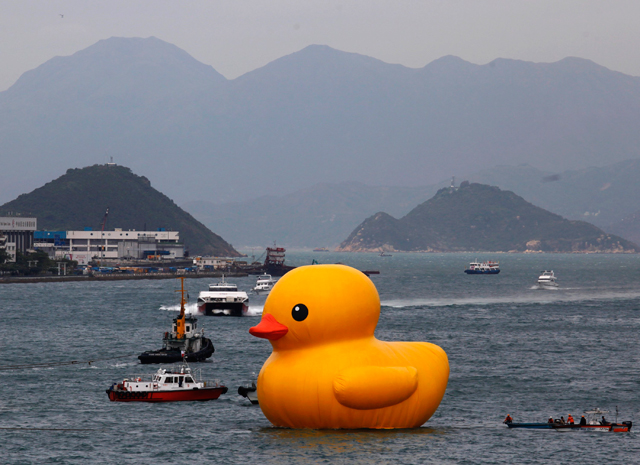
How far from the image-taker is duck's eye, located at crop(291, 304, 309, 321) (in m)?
34.1

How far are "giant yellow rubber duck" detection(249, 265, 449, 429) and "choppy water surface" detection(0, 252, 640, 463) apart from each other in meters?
1.15

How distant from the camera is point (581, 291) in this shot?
16900cm

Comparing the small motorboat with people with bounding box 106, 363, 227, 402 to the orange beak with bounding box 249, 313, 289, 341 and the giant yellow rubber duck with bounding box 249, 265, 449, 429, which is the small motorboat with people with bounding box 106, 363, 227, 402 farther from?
the orange beak with bounding box 249, 313, 289, 341

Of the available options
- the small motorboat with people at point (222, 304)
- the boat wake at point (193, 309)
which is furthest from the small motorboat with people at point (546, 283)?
the small motorboat with people at point (222, 304)

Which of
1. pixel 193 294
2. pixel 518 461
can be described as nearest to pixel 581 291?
pixel 193 294

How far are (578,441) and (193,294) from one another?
133824 millimetres

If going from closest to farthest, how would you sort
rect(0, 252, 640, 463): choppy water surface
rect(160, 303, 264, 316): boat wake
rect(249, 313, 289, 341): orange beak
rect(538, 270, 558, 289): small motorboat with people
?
rect(249, 313, 289, 341): orange beak, rect(0, 252, 640, 463): choppy water surface, rect(160, 303, 264, 316): boat wake, rect(538, 270, 558, 289): small motorboat with people

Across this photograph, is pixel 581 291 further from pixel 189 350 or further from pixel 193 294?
pixel 189 350

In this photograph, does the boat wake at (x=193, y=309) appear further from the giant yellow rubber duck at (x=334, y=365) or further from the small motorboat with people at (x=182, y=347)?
the giant yellow rubber duck at (x=334, y=365)

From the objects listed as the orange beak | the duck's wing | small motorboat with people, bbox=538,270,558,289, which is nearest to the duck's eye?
the orange beak

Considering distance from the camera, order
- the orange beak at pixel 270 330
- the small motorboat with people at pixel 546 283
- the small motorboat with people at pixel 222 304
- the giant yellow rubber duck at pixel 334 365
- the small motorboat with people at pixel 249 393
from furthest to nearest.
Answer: the small motorboat with people at pixel 546 283
the small motorboat with people at pixel 222 304
the small motorboat with people at pixel 249 393
the orange beak at pixel 270 330
the giant yellow rubber duck at pixel 334 365

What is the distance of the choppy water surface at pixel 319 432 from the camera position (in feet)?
123

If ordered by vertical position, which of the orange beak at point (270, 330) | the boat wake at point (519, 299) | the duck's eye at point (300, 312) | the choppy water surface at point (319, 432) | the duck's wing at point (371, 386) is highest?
the duck's eye at point (300, 312)

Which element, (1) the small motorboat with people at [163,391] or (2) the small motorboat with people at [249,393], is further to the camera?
(1) the small motorboat with people at [163,391]
